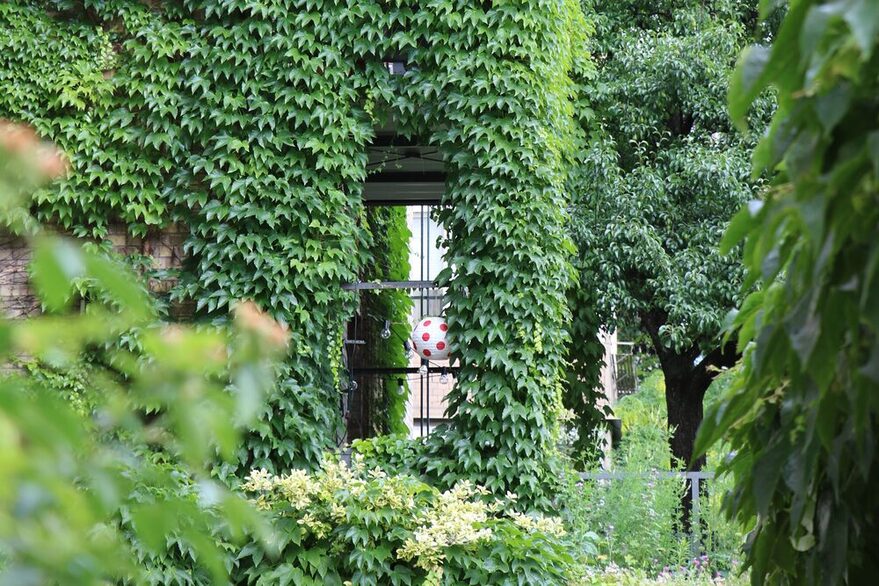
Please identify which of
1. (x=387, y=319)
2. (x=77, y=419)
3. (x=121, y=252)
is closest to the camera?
(x=77, y=419)

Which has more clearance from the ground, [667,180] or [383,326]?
[667,180]

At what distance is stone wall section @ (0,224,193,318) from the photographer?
8.34 m

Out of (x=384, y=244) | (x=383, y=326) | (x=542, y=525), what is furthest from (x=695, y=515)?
(x=384, y=244)

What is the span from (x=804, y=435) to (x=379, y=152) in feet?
28.3

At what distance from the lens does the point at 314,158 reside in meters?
8.34

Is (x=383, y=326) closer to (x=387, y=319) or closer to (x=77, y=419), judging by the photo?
(x=387, y=319)

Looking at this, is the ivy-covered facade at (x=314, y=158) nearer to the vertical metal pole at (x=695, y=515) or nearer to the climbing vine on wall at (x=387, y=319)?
the vertical metal pole at (x=695, y=515)

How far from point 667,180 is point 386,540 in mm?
5938

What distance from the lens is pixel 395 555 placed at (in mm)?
6859

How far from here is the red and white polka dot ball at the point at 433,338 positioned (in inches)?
340

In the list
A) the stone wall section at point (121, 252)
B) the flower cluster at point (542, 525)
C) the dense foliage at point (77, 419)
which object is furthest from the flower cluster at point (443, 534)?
the dense foliage at point (77, 419)

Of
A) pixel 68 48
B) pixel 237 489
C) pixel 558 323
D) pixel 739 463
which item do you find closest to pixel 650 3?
pixel 558 323

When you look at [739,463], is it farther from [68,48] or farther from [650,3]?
[650,3]

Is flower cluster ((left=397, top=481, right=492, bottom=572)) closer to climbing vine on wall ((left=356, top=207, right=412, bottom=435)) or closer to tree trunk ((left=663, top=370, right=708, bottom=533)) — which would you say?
climbing vine on wall ((left=356, top=207, right=412, bottom=435))
